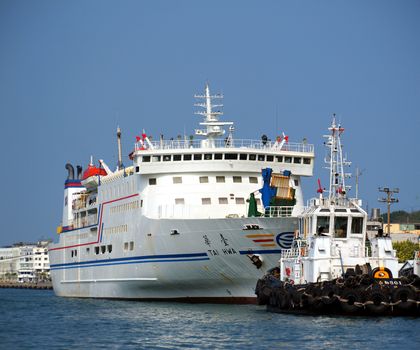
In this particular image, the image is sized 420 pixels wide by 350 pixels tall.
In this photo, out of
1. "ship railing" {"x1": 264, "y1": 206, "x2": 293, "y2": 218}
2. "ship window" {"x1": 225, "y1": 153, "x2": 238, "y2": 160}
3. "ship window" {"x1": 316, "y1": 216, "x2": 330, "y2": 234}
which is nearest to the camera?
"ship window" {"x1": 316, "y1": 216, "x2": 330, "y2": 234}

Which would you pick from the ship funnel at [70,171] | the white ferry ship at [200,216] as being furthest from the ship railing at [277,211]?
the ship funnel at [70,171]

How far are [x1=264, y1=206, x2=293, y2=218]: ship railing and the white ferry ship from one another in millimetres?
50

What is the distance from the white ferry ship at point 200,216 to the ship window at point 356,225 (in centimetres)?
285

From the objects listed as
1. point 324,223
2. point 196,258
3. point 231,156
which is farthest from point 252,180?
point 324,223

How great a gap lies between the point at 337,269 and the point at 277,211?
6198mm

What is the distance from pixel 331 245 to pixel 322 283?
2466mm

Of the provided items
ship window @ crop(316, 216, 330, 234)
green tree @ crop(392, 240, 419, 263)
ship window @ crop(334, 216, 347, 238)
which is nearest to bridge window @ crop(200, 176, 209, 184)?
ship window @ crop(316, 216, 330, 234)

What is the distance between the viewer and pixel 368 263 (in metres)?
35.5

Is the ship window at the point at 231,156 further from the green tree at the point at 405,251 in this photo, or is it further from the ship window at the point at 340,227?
the green tree at the point at 405,251

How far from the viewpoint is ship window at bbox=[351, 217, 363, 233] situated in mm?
37438

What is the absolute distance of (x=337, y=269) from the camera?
35.8 meters

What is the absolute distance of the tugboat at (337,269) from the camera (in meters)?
32.9

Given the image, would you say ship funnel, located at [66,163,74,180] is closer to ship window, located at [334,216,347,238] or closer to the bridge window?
the bridge window

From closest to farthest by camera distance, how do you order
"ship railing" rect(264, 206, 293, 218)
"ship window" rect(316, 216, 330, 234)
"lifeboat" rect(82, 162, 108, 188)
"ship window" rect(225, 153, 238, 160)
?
"ship window" rect(316, 216, 330, 234), "ship railing" rect(264, 206, 293, 218), "ship window" rect(225, 153, 238, 160), "lifeboat" rect(82, 162, 108, 188)
